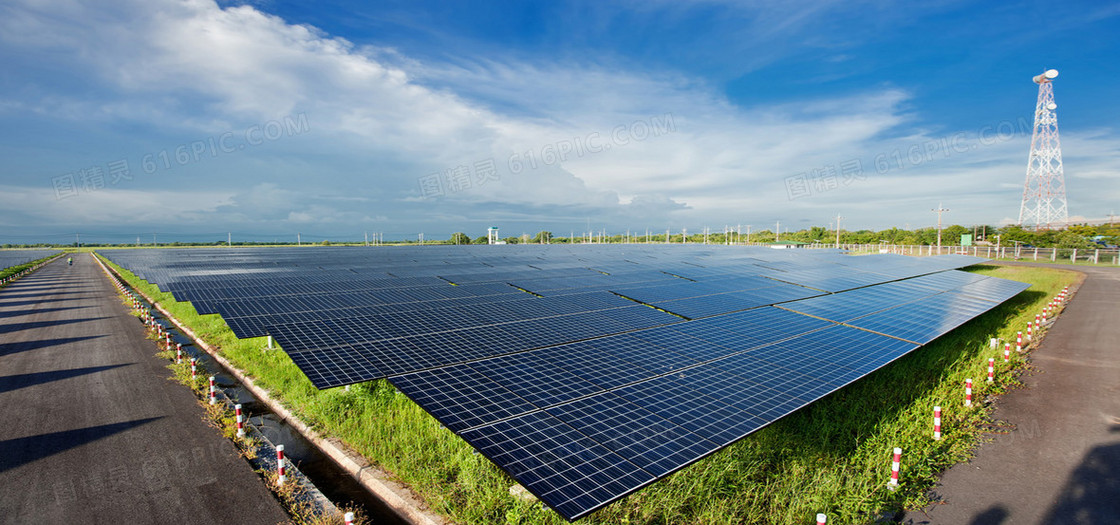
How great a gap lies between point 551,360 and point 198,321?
17740 millimetres

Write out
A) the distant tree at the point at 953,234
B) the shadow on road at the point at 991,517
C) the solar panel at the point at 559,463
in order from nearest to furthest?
the solar panel at the point at 559,463, the shadow on road at the point at 991,517, the distant tree at the point at 953,234

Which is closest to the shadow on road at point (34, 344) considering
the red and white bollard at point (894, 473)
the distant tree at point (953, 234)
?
the red and white bollard at point (894, 473)

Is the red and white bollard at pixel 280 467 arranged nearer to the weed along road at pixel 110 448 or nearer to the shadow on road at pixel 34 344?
the weed along road at pixel 110 448

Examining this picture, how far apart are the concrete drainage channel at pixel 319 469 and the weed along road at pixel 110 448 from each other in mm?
501

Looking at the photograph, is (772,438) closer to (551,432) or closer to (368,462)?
(551,432)

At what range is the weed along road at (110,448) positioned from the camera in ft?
19.7

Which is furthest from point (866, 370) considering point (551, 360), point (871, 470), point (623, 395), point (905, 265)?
point (905, 265)

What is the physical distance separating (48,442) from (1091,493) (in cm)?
1680

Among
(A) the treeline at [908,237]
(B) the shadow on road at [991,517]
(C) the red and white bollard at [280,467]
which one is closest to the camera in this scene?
(B) the shadow on road at [991,517]

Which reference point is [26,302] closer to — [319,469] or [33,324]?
[33,324]

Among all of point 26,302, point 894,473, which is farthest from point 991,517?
point 26,302

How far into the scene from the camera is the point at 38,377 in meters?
11.5

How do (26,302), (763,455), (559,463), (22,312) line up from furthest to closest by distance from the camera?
(26,302)
(22,312)
(763,455)
(559,463)

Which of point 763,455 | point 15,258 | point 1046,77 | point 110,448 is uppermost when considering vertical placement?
point 1046,77
